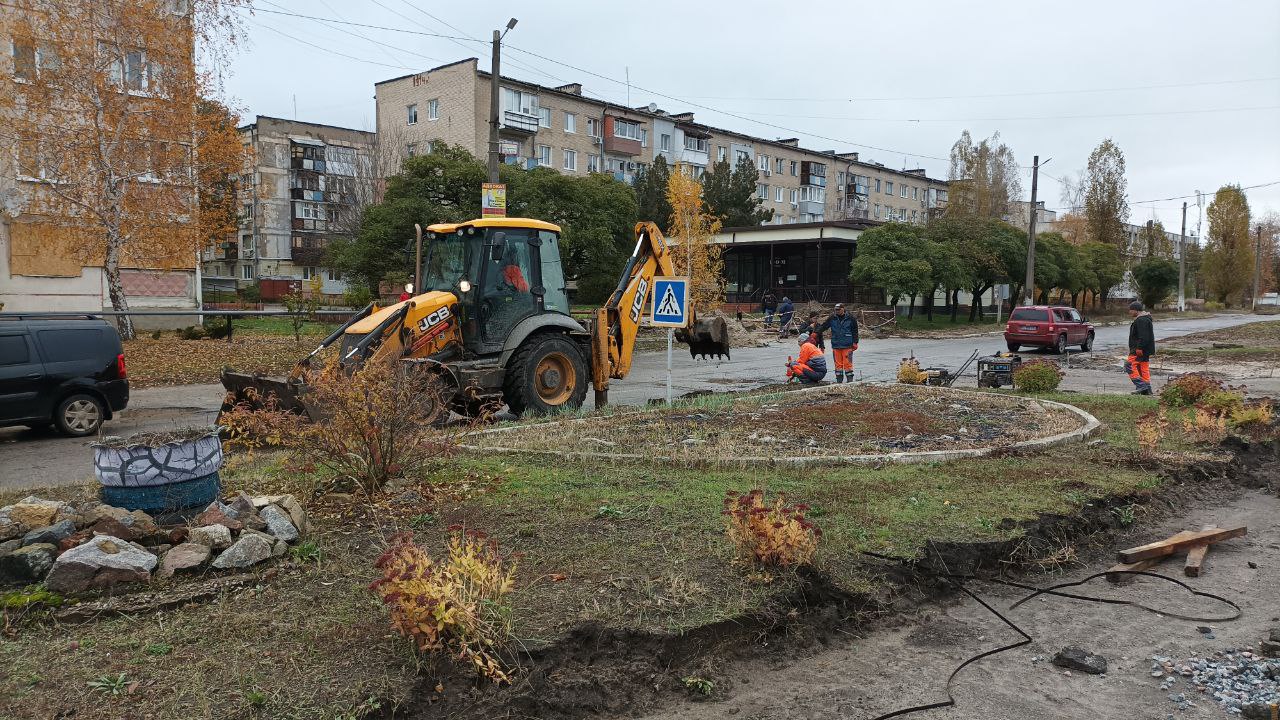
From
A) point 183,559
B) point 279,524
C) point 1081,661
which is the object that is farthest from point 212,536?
point 1081,661

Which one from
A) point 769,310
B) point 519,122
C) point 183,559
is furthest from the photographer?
point 519,122

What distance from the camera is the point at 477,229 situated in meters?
11.7

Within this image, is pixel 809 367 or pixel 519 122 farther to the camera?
pixel 519 122

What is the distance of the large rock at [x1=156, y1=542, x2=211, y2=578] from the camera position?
4.80 meters

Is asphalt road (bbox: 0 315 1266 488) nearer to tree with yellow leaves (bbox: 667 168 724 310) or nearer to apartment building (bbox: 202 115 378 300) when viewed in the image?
tree with yellow leaves (bbox: 667 168 724 310)

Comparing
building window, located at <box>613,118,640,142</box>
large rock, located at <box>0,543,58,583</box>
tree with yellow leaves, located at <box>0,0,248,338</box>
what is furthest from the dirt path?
building window, located at <box>613,118,640,142</box>

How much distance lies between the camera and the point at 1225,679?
430 centimetres

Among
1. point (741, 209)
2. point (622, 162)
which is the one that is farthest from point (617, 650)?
point (622, 162)

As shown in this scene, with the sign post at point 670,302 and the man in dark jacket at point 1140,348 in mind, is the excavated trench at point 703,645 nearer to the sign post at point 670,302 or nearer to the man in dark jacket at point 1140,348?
the sign post at point 670,302

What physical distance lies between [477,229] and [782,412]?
15.9ft

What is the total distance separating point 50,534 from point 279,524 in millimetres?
1208

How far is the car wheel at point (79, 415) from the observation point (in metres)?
11.6

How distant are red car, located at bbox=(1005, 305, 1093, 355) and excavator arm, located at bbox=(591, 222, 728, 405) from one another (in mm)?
19783

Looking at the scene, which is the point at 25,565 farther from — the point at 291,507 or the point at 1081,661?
the point at 1081,661
